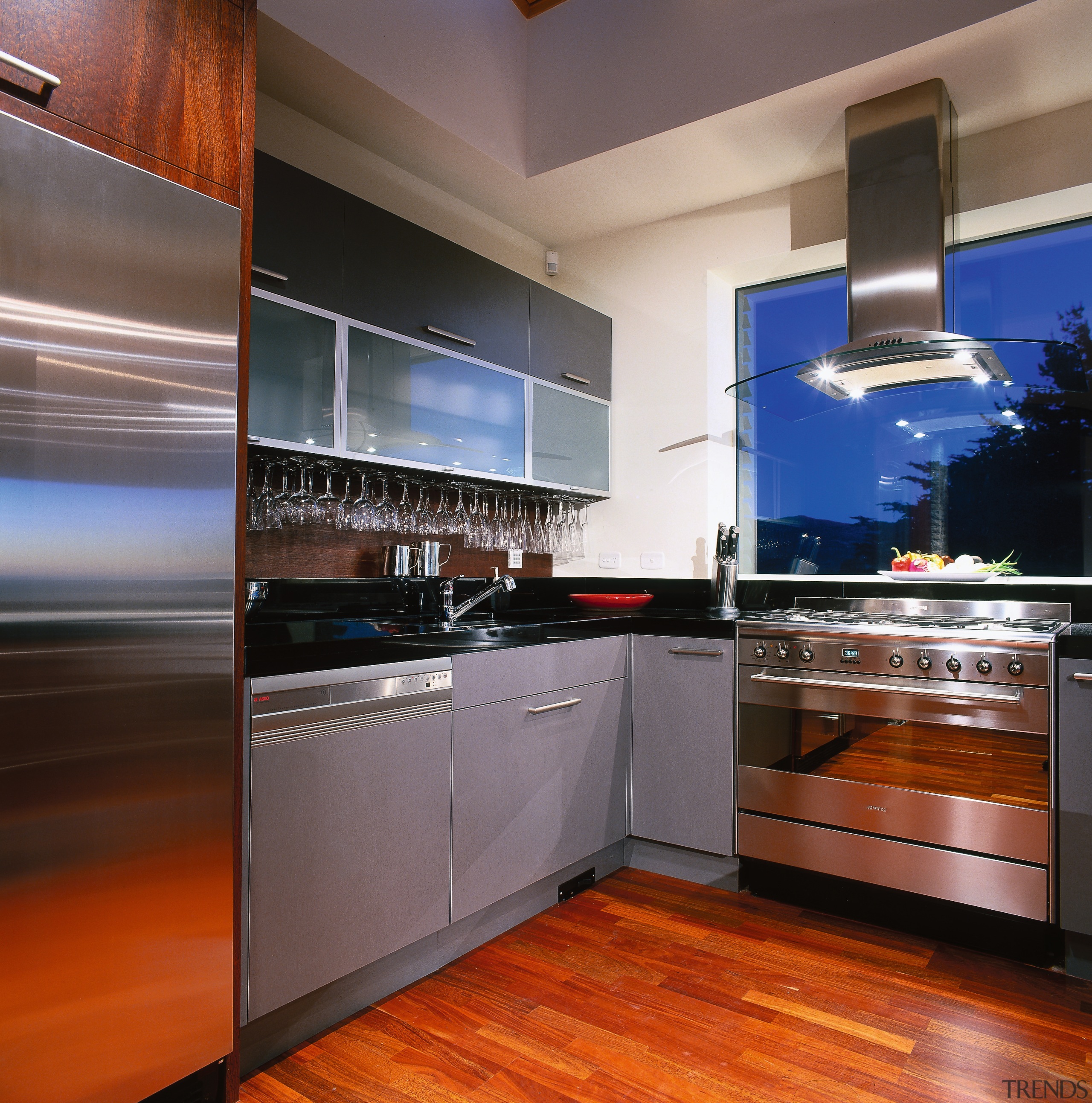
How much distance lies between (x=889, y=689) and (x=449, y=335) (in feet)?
5.98

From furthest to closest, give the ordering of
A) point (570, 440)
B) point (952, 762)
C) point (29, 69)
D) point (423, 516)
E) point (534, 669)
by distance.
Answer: point (570, 440), point (423, 516), point (534, 669), point (952, 762), point (29, 69)

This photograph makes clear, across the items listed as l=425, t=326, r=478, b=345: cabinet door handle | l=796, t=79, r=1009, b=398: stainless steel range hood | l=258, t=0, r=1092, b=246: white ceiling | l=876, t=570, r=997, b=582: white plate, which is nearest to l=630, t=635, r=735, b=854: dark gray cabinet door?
l=876, t=570, r=997, b=582: white plate

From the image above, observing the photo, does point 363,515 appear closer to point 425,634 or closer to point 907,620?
point 425,634

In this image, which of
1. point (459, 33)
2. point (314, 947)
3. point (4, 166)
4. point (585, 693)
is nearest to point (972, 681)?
point (585, 693)

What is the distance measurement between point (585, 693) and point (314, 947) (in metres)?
1.16

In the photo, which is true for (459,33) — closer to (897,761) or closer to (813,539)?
(813,539)

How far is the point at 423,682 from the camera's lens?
198 cm

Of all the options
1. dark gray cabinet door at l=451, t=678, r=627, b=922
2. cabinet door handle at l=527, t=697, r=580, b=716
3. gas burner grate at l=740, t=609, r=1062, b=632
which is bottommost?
dark gray cabinet door at l=451, t=678, r=627, b=922

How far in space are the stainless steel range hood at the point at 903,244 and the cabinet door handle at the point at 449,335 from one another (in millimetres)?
1174

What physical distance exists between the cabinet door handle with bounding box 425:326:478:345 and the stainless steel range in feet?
4.47

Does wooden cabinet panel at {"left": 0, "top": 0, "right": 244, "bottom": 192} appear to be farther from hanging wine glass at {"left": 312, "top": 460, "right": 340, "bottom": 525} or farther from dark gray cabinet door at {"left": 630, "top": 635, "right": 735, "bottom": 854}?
dark gray cabinet door at {"left": 630, "top": 635, "right": 735, "bottom": 854}

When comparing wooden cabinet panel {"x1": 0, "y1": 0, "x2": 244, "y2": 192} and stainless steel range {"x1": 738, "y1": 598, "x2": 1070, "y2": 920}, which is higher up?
wooden cabinet panel {"x1": 0, "y1": 0, "x2": 244, "y2": 192}

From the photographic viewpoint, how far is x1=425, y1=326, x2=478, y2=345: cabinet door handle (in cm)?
262

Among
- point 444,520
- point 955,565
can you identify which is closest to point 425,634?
point 444,520
